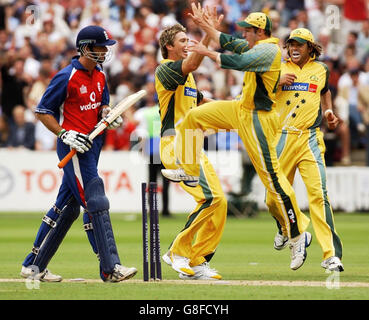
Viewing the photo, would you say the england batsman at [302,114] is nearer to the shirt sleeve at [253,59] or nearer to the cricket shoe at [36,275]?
the shirt sleeve at [253,59]

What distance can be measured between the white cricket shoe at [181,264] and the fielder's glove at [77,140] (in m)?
1.74

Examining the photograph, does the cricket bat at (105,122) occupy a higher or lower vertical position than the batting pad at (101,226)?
higher

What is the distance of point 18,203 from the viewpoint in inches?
841

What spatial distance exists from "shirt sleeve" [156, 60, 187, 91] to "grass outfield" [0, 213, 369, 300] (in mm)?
2048

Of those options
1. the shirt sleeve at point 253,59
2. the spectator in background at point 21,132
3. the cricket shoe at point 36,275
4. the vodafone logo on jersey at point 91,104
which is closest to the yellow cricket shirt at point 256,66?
the shirt sleeve at point 253,59

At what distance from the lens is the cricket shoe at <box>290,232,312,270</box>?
33.6ft

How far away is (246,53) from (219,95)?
12.4 metres

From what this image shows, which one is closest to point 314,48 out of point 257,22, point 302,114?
point 302,114

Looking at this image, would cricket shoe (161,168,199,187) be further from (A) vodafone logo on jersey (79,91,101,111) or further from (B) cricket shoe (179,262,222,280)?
(A) vodafone logo on jersey (79,91,101,111)

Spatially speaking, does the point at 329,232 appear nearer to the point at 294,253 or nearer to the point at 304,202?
the point at 294,253

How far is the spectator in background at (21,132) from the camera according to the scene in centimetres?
2194

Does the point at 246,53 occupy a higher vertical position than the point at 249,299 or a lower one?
higher

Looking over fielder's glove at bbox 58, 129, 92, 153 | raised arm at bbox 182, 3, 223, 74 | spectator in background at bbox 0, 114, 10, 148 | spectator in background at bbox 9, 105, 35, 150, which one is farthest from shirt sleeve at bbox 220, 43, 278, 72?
spectator in background at bbox 0, 114, 10, 148
